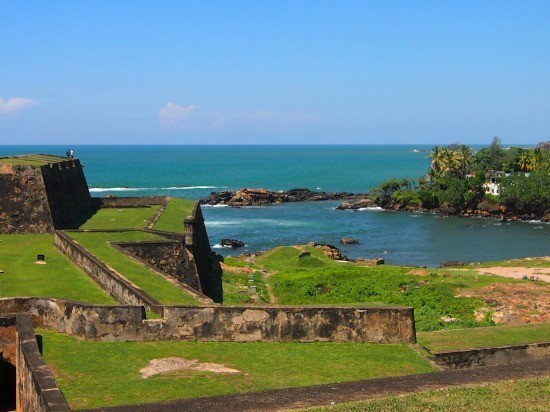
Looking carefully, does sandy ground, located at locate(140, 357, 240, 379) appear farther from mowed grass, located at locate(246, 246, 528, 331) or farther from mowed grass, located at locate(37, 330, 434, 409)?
mowed grass, located at locate(246, 246, 528, 331)

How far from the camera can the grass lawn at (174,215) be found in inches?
1277

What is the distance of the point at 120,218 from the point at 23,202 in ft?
24.0

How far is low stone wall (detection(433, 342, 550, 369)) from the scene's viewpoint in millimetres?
16062

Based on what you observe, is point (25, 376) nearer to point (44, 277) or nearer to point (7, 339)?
point (7, 339)

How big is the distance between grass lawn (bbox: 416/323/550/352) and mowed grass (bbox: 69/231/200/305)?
6.17 metres

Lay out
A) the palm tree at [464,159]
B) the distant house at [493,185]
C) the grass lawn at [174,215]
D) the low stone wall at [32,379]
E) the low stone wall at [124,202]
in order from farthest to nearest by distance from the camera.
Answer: the palm tree at [464,159], the distant house at [493,185], the low stone wall at [124,202], the grass lawn at [174,215], the low stone wall at [32,379]

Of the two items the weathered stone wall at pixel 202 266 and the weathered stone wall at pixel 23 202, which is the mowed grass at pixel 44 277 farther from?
the weathered stone wall at pixel 202 266

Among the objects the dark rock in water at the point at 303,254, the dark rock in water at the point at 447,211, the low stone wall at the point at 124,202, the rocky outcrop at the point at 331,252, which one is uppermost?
the low stone wall at the point at 124,202

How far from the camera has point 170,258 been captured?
88.6ft

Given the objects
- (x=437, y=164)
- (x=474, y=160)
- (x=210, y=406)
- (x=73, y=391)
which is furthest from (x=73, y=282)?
(x=474, y=160)

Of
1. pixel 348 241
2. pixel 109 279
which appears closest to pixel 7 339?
pixel 109 279

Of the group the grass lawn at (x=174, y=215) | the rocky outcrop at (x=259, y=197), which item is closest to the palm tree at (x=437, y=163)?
the rocky outcrop at (x=259, y=197)

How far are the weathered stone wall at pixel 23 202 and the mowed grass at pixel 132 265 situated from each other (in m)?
2.96

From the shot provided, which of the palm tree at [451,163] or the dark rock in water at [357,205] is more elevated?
the palm tree at [451,163]
